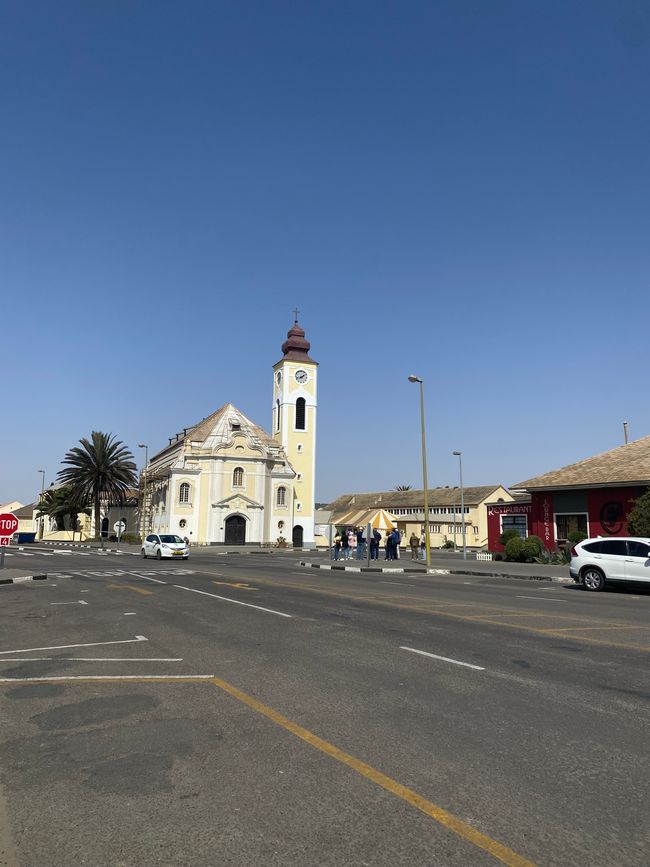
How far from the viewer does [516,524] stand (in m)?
42.6

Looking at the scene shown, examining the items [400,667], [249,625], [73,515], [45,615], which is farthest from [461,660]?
[73,515]

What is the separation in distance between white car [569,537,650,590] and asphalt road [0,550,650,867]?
392 inches

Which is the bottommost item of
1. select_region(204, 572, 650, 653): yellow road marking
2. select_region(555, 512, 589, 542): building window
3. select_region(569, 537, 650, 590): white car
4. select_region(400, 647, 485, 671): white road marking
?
select_region(400, 647, 485, 671): white road marking

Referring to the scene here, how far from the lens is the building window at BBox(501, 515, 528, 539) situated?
137ft

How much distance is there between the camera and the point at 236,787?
4332 millimetres

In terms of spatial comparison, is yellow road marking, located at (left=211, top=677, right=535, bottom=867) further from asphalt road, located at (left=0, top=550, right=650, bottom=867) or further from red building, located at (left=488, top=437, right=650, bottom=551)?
red building, located at (left=488, top=437, right=650, bottom=551)

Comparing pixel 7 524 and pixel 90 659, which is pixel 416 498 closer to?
pixel 7 524

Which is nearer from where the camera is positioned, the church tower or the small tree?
the small tree

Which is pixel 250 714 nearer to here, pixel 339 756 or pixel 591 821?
pixel 339 756

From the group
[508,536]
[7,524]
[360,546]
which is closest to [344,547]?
[360,546]

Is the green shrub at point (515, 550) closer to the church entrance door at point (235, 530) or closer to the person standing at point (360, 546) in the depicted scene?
the person standing at point (360, 546)

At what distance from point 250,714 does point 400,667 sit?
8.41ft

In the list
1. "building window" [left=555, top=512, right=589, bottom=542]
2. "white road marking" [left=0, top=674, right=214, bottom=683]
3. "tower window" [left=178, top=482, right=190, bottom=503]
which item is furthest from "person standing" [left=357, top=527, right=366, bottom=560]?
"white road marking" [left=0, top=674, right=214, bottom=683]

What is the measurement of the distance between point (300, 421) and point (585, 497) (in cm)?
4468
